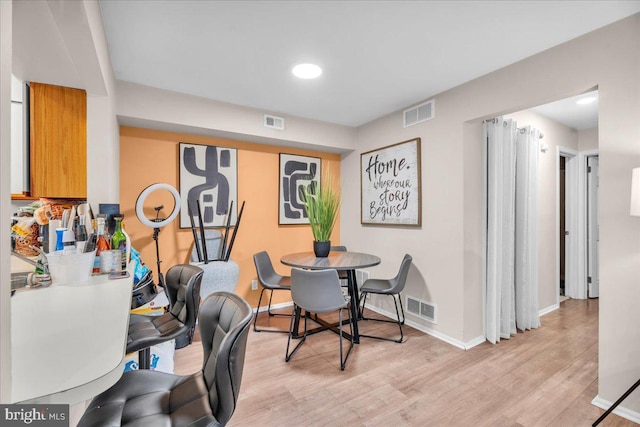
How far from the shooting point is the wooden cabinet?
1856 millimetres

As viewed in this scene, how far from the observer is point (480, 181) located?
2.88 meters

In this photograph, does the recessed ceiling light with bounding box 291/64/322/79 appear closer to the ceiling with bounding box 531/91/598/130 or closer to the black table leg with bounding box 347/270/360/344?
the black table leg with bounding box 347/270/360/344

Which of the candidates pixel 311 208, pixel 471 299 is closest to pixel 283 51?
pixel 311 208

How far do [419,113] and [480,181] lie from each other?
941 mm

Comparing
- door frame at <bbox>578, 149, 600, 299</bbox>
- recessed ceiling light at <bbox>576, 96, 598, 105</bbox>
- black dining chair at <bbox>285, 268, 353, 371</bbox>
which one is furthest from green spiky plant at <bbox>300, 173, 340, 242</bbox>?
door frame at <bbox>578, 149, 600, 299</bbox>

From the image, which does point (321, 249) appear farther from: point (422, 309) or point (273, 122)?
point (273, 122)

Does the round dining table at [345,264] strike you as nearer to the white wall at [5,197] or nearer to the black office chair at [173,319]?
the black office chair at [173,319]

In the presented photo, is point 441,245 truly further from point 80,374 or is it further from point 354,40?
point 80,374

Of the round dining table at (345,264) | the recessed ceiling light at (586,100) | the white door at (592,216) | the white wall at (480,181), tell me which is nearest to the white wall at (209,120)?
the white wall at (480,181)

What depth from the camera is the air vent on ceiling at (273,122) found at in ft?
11.2

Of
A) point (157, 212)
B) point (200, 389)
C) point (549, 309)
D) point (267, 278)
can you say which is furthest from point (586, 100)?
point (157, 212)

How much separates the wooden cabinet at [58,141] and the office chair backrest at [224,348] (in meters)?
1.46

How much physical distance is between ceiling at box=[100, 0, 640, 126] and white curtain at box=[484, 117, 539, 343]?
0.86 meters

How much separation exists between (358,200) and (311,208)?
1.17 m
